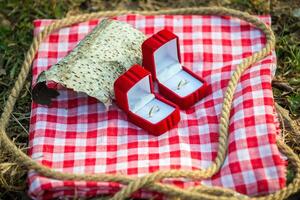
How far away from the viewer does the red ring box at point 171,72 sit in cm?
171

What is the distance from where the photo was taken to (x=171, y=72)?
1.76 m

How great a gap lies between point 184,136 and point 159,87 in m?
0.18

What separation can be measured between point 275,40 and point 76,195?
0.79 meters

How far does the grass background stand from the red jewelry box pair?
0.91 feet

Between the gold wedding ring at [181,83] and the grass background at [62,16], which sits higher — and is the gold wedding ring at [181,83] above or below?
above

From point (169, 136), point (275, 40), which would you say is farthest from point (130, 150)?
point (275, 40)

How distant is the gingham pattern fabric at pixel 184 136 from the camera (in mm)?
1526

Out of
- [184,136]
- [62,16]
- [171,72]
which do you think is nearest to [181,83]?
[171,72]

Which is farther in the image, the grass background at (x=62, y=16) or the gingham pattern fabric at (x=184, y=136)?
the grass background at (x=62, y=16)

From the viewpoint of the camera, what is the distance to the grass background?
1.69 metres

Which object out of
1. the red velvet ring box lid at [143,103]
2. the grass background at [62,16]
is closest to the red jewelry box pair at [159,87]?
the red velvet ring box lid at [143,103]

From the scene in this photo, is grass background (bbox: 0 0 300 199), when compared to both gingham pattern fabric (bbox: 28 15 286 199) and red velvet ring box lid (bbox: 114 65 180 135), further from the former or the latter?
red velvet ring box lid (bbox: 114 65 180 135)

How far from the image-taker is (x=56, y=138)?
5.43 feet

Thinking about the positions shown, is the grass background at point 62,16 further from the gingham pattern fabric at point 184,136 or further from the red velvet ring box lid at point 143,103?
the red velvet ring box lid at point 143,103
